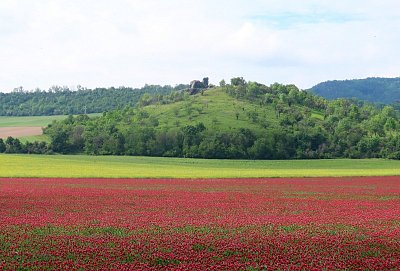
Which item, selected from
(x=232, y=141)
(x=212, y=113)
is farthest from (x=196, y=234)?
(x=212, y=113)

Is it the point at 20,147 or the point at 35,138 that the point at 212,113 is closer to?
the point at 35,138

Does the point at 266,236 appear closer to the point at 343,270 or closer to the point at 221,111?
the point at 343,270

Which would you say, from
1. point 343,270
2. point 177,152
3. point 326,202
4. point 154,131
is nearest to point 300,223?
point 343,270

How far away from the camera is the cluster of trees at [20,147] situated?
410ft

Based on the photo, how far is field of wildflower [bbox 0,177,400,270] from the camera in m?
15.8

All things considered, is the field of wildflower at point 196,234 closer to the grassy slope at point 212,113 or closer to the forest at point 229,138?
the forest at point 229,138

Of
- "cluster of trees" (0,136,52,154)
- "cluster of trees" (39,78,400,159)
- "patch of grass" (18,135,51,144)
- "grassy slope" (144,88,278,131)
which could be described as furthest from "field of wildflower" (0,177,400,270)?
"grassy slope" (144,88,278,131)

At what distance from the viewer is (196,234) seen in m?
20.0

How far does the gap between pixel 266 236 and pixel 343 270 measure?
466 cm

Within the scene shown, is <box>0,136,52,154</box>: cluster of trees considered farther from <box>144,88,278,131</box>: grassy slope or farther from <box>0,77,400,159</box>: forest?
<box>144,88,278,131</box>: grassy slope

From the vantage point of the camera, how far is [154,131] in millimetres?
135500

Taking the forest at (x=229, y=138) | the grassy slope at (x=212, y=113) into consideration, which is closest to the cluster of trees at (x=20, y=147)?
the forest at (x=229, y=138)

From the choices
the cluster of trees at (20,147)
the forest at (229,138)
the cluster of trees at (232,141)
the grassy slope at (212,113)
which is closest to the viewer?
the cluster of trees at (20,147)

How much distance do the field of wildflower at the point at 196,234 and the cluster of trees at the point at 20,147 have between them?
94708 mm
